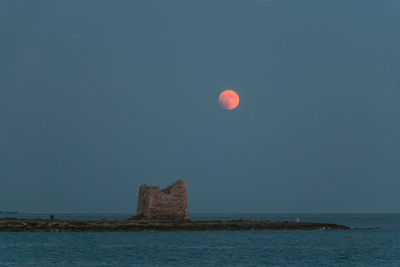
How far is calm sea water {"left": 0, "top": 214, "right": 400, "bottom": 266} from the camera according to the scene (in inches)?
1646

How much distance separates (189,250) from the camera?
160 feet

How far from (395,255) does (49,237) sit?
114ft

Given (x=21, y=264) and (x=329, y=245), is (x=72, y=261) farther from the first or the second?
(x=329, y=245)

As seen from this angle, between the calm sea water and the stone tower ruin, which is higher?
the stone tower ruin

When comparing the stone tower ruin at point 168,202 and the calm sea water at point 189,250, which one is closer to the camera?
the calm sea water at point 189,250

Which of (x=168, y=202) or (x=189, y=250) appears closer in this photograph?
(x=189, y=250)

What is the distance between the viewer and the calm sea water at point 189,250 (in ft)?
137

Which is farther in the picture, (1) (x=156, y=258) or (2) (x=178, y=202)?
(2) (x=178, y=202)

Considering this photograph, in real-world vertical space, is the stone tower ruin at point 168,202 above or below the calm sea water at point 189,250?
above

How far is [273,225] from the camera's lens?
75.9 meters

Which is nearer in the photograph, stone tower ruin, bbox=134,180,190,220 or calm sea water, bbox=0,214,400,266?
calm sea water, bbox=0,214,400,266

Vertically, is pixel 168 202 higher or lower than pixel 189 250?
higher

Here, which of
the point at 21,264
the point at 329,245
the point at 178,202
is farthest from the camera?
the point at 178,202

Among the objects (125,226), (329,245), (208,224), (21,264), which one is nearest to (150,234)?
(125,226)
